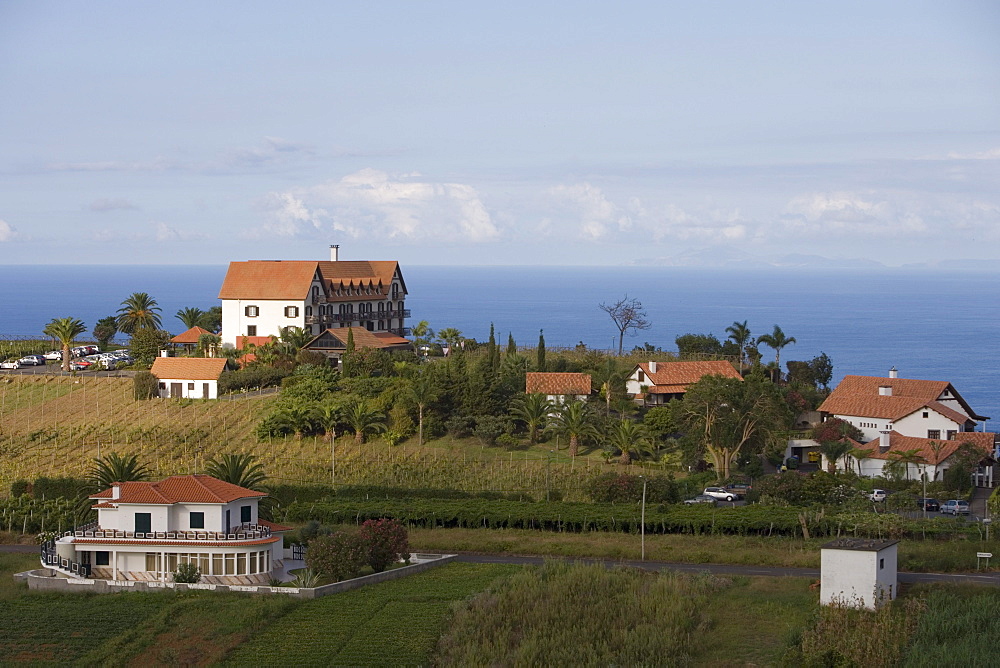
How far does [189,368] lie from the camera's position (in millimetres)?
74188

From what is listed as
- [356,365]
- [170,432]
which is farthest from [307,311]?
[170,432]

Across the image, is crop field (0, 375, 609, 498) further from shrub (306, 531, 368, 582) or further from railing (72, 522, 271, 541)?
railing (72, 522, 271, 541)

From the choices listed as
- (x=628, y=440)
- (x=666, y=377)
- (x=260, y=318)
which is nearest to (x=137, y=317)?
(x=260, y=318)

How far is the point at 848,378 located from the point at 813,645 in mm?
36632

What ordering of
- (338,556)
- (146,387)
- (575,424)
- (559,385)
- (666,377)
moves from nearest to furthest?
(338,556) → (575,424) → (559,385) → (666,377) → (146,387)

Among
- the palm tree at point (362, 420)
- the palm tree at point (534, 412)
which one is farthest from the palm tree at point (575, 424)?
the palm tree at point (362, 420)

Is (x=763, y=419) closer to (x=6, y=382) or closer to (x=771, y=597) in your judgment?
(x=771, y=597)

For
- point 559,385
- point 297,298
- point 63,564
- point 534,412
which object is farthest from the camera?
point 297,298

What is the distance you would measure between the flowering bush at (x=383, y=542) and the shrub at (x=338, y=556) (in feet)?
1.14

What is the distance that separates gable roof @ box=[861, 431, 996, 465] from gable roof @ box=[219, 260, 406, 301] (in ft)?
130

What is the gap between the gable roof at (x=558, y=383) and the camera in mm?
68688

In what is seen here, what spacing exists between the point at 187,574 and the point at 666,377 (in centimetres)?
3643

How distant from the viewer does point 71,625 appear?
127ft

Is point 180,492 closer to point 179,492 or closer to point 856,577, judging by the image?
point 179,492
